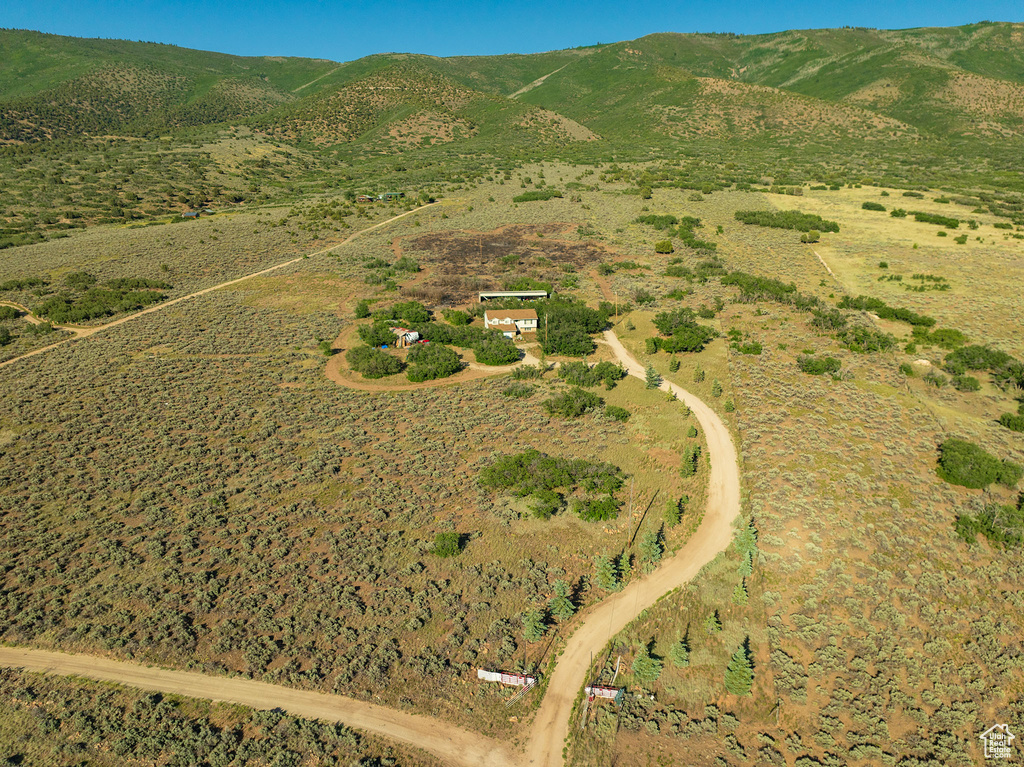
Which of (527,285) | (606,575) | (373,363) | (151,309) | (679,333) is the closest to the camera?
(606,575)

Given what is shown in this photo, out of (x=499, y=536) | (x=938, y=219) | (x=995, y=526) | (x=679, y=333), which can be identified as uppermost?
(x=938, y=219)

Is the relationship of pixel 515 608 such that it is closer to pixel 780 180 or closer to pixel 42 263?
pixel 42 263

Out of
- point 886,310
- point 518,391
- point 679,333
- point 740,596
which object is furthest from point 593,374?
point 886,310

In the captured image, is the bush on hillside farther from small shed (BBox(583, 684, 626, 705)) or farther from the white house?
small shed (BBox(583, 684, 626, 705))

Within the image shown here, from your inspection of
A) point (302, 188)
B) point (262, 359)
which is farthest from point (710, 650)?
point (302, 188)

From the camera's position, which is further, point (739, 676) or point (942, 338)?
point (942, 338)

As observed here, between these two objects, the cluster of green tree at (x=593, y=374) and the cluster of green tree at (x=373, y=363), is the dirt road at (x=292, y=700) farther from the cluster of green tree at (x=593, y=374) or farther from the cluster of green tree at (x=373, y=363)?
the cluster of green tree at (x=593, y=374)

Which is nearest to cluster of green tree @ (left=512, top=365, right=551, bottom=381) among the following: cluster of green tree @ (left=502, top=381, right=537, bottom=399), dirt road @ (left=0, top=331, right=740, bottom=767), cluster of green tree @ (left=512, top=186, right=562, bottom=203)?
cluster of green tree @ (left=502, top=381, right=537, bottom=399)

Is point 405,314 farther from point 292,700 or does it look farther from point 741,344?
point 292,700
